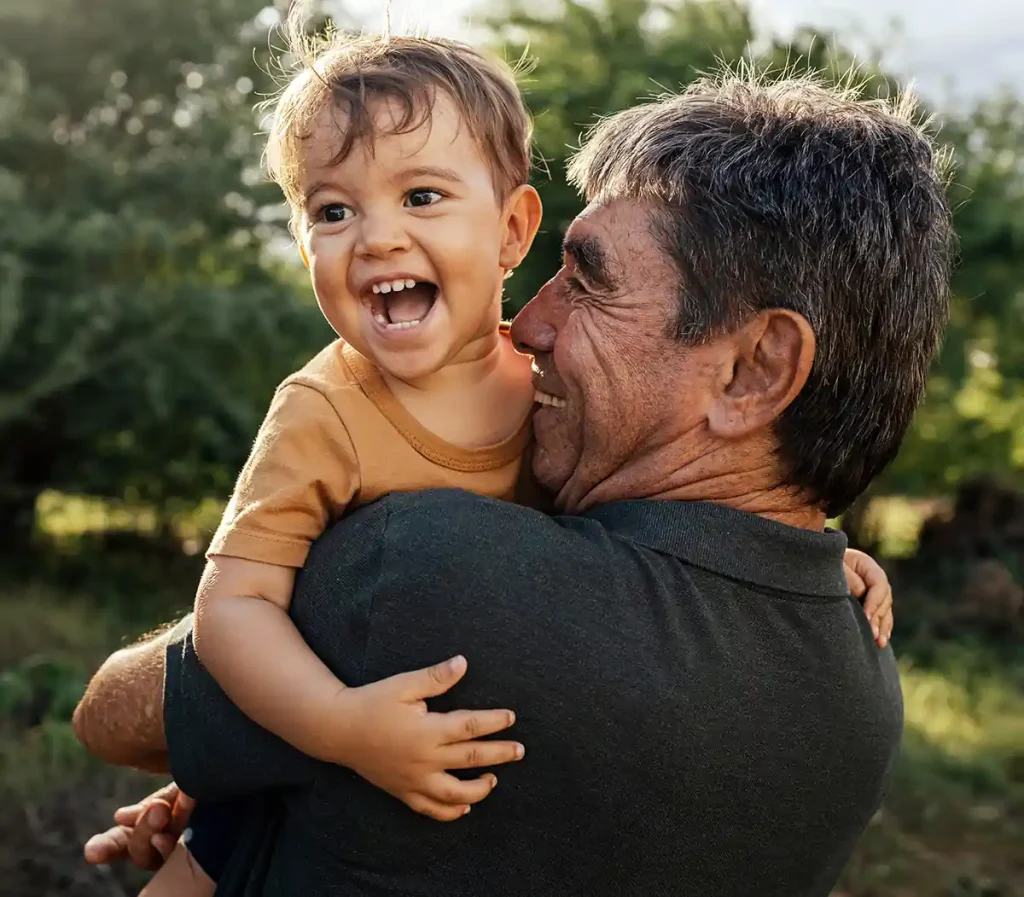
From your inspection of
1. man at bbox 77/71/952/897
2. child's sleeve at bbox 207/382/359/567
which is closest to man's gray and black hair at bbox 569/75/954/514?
man at bbox 77/71/952/897

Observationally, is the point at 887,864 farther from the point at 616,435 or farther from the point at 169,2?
the point at 169,2

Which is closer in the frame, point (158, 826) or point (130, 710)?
point (130, 710)

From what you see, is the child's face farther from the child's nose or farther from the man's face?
the man's face

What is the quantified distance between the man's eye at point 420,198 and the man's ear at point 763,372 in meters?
0.47

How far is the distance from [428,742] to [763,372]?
2.20 ft

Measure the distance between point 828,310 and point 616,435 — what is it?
0.34 m

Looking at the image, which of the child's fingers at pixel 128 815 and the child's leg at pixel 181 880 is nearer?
the child's leg at pixel 181 880

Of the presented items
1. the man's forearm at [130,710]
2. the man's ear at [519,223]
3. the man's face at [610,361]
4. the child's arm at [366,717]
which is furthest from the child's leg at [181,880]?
the man's ear at [519,223]

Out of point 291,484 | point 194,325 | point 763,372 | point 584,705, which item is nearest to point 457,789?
point 584,705

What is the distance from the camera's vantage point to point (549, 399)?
1.88 meters

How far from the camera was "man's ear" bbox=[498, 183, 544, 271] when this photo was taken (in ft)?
6.42

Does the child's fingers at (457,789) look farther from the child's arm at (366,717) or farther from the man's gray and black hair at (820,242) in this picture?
the man's gray and black hair at (820,242)

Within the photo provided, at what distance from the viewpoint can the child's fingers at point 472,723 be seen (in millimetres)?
1403

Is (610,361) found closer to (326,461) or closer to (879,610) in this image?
(326,461)
